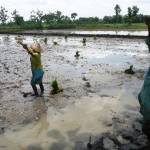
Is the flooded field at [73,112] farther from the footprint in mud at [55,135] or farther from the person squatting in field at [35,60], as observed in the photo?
the person squatting in field at [35,60]

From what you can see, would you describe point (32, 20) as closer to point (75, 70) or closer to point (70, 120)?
point (75, 70)

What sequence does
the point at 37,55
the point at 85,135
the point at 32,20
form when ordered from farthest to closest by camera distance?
the point at 32,20, the point at 37,55, the point at 85,135

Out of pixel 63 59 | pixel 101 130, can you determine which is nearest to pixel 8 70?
pixel 63 59

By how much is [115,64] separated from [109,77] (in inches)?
163

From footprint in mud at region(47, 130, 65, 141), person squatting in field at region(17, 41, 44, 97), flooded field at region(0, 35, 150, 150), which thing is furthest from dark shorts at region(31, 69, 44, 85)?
footprint in mud at region(47, 130, 65, 141)

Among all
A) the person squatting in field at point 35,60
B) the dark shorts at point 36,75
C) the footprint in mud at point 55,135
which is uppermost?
the person squatting in field at point 35,60

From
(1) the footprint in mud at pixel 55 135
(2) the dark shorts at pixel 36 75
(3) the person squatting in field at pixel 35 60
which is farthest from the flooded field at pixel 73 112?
(3) the person squatting in field at pixel 35 60

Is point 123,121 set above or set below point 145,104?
below

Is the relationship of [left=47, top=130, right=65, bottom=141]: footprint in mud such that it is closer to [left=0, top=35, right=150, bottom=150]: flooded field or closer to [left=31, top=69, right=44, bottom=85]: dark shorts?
[left=0, top=35, right=150, bottom=150]: flooded field

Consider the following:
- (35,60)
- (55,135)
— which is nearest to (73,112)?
(55,135)

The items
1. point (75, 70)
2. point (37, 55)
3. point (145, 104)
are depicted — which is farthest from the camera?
point (75, 70)

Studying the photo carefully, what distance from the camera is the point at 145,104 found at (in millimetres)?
6320

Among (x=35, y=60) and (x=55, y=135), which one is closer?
(x=55, y=135)

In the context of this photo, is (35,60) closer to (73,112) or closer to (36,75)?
(36,75)
